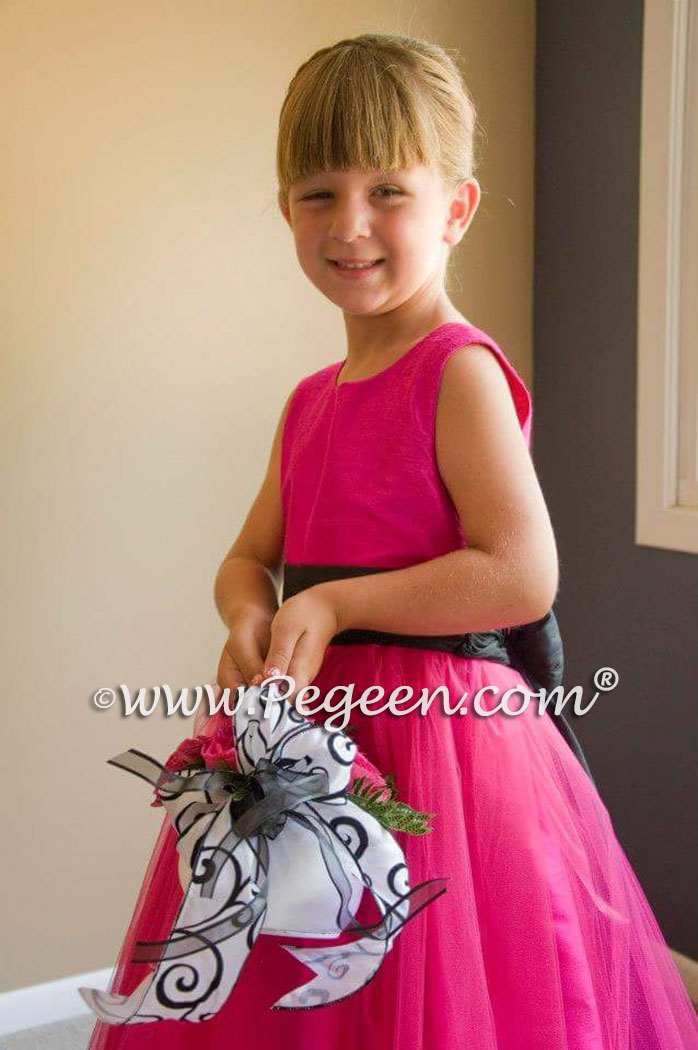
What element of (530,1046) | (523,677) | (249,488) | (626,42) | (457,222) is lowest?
(530,1046)

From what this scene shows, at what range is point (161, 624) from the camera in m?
1.91

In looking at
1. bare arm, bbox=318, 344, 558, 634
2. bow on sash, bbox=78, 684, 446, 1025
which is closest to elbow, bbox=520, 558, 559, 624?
bare arm, bbox=318, 344, 558, 634

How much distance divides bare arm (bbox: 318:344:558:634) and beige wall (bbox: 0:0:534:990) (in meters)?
0.95

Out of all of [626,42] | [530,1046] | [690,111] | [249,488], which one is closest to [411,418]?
[530,1046]

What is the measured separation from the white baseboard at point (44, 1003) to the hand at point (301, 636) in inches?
45.2

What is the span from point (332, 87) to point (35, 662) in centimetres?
112

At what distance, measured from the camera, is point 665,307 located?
1.87 m

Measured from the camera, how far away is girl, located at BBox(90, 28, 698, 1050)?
928mm

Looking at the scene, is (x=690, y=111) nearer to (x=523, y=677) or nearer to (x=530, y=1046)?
(x=523, y=677)

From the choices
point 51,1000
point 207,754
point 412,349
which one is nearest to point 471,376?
point 412,349

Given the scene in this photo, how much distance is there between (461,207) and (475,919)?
65 cm

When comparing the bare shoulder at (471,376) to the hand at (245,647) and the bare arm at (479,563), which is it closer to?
the bare arm at (479,563)

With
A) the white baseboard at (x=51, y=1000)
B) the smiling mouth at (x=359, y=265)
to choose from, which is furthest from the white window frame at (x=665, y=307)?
the smiling mouth at (x=359, y=265)

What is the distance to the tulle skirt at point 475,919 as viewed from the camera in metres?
0.91
